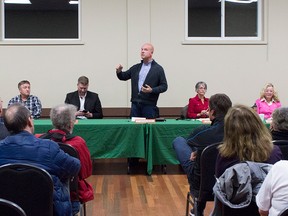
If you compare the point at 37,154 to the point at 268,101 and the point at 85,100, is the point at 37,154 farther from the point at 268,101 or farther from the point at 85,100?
the point at 268,101

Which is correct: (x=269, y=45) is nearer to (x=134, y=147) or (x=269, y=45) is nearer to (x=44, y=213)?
(x=134, y=147)

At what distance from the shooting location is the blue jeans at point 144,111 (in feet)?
21.0

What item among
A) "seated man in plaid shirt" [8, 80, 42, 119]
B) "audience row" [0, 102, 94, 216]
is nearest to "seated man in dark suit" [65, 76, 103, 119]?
"seated man in plaid shirt" [8, 80, 42, 119]

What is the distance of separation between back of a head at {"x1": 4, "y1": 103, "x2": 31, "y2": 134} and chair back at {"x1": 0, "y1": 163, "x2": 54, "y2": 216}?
353 mm

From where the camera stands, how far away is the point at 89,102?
708 cm

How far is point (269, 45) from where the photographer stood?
8.05 m

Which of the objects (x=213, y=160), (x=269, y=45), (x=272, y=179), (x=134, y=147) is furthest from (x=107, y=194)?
(x=269, y=45)

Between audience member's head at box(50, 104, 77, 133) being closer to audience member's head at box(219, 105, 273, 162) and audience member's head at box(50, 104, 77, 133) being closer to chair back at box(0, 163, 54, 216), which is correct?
chair back at box(0, 163, 54, 216)

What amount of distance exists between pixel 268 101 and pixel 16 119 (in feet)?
16.8

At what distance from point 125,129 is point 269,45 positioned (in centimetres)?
344

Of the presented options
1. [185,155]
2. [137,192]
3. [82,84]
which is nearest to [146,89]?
[82,84]

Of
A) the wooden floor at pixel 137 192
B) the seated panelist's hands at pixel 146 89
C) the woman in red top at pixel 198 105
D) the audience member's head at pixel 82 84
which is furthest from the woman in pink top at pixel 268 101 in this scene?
the audience member's head at pixel 82 84

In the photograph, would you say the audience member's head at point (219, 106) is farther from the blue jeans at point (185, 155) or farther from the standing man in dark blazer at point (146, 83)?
the standing man in dark blazer at point (146, 83)

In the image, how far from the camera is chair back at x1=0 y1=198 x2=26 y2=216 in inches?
75.4
